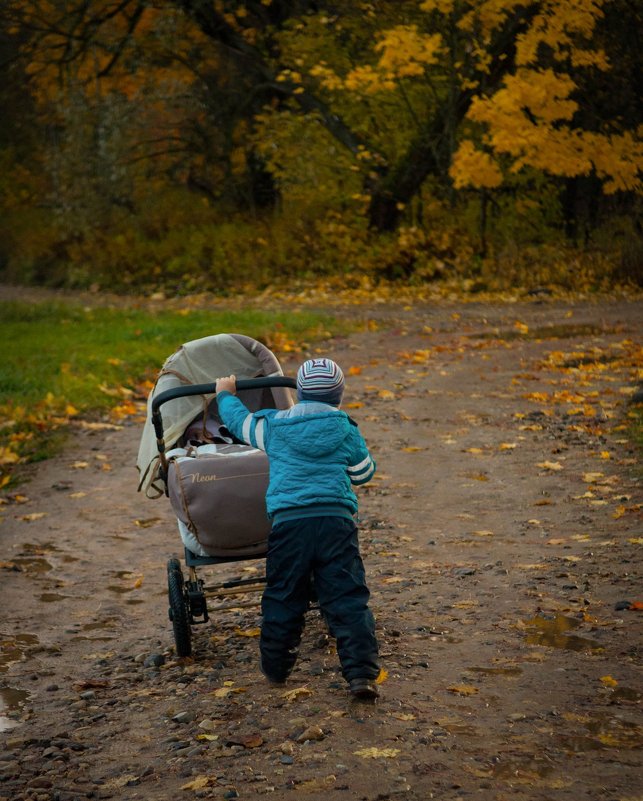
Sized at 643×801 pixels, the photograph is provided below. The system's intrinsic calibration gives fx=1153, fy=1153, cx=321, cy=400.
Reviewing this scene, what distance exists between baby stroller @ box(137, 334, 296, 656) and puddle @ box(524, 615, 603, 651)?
4.19ft

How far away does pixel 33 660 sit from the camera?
18.7ft

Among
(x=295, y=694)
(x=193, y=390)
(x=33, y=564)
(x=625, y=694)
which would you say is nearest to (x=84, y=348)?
(x=33, y=564)

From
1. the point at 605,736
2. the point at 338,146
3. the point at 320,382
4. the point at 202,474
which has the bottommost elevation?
the point at 605,736

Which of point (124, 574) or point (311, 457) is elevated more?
point (311, 457)

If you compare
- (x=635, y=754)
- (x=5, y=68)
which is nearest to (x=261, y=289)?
(x=5, y=68)

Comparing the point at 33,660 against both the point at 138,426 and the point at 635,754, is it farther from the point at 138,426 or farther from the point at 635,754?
the point at 138,426

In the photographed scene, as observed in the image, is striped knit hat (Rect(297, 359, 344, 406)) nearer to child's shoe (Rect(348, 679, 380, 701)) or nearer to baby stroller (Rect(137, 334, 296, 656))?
baby stroller (Rect(137, 334, 296, 656))

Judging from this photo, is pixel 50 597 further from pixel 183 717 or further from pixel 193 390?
pixel 183 717

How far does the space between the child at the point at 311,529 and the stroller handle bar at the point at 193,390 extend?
0.39 metres

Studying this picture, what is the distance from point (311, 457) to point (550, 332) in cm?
1141

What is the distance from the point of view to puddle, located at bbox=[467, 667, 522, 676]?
4793mm

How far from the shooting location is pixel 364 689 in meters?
4.51

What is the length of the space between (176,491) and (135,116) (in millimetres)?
23794

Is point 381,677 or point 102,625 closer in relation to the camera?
point 381,677
